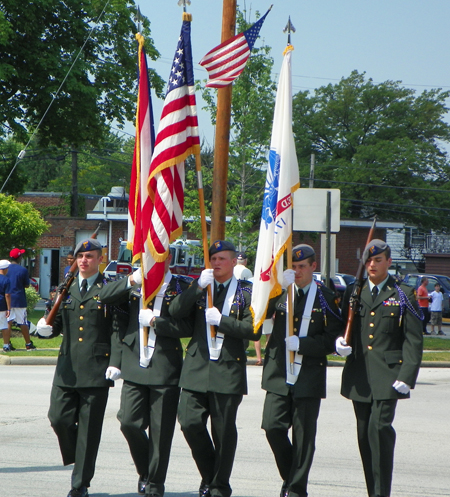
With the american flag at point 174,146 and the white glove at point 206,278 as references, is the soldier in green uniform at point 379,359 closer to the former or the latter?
the white glove at point 206,278

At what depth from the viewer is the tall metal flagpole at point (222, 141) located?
12.4 metres

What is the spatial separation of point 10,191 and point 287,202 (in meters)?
23.0

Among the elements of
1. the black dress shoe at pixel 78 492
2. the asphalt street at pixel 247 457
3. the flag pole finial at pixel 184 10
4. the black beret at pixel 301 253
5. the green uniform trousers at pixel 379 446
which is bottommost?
the asphalt street at pixel 247 457

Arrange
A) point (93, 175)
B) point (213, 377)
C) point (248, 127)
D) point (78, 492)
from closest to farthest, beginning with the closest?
point (78, 492), point (213, 377), point (248, 127), point (93, 175)

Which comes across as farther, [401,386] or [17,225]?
[17,225]

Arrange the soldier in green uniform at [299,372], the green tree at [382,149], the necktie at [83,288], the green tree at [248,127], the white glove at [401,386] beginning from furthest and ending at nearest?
the green tree at [382,149]
the green tree at [248,127]
the necktie at [83,288]
the soldier in green uniform at [299,372]
the white glove at [401,386]

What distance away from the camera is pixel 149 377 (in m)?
5.91

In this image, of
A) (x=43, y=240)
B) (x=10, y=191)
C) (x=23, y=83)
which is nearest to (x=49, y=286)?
(x=43, y=240)

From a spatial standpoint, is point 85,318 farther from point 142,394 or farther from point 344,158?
point 344,158

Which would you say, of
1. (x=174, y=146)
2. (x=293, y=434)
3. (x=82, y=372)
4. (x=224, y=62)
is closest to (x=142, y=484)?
(x=82, y=372)

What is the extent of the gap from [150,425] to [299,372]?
1250 millimetres

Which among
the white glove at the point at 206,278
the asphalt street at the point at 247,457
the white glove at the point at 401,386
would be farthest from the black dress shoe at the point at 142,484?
the white glove at the point at 401,386

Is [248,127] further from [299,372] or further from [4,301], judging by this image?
[299,372]

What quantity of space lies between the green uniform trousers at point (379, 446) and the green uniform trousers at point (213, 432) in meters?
1.03
